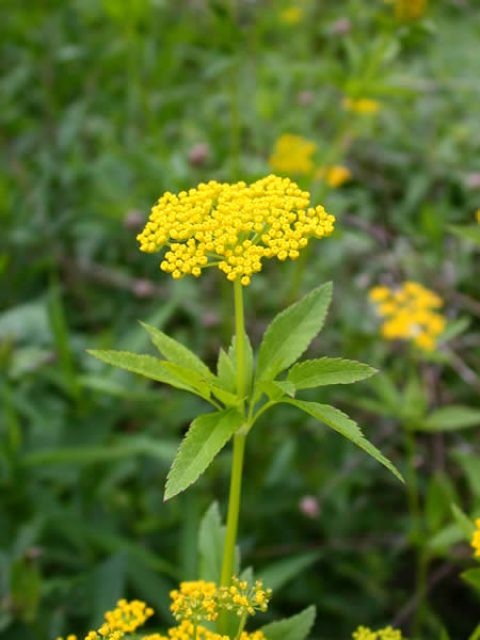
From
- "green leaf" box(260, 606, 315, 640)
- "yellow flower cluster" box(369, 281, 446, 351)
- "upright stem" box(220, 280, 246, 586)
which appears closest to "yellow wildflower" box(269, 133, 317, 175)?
"yellow flower cluster" box(369, 281, 446, 351)

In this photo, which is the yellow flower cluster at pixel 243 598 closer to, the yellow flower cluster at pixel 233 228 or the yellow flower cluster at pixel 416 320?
the yellow flower cluster at pixel 233 228

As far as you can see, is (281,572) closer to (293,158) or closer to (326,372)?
(326,372)

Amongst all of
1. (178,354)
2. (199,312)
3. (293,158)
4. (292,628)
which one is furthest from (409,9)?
(292,628)

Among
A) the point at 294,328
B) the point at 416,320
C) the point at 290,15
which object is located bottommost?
the point at 294,328

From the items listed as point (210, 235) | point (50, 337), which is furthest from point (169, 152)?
point (210, 235)

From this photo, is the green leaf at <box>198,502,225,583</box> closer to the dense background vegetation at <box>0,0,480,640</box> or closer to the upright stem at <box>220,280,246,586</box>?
the upright stem at <box>220,280,246,586</box>

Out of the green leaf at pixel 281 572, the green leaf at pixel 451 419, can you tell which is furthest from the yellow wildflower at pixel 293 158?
the green leaf at pixel 281 572

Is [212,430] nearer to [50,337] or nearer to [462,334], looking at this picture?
[50,337]
